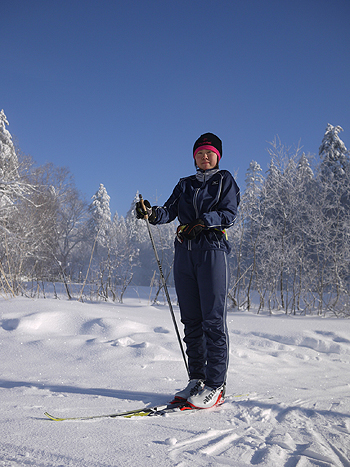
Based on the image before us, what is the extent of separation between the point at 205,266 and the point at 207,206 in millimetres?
415

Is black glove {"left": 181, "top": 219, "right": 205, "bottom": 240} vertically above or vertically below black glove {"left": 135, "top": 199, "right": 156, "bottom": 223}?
below

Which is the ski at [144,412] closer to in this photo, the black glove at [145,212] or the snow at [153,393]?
the snow at [153,393]

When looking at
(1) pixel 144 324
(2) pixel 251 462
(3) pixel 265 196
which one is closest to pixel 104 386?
(2) pixel 251 462

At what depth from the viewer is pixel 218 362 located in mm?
1896

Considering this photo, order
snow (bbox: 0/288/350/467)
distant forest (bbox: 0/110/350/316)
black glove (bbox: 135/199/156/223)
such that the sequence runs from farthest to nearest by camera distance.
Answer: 1. distant forest (bbox: 0/110/350/316)
2. black glove (bbox: 135/199/156/223)
3. snow (bbox: 0/288/350/467)

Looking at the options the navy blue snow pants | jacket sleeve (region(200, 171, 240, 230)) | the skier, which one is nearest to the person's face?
the skier

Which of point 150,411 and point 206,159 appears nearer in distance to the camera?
point 150,411

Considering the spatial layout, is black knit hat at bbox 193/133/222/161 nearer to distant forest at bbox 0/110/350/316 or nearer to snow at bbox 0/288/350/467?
snow at bbox 0/288/350/467

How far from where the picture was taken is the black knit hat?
2121 mm

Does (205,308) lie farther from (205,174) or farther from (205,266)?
(205,174)

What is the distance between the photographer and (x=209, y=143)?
2.12m

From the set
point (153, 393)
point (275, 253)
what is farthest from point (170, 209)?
point (275, 253)

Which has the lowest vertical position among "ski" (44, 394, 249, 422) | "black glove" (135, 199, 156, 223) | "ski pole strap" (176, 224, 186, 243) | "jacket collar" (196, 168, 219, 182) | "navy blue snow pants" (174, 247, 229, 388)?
"ski" (44, 394, 249, 422)

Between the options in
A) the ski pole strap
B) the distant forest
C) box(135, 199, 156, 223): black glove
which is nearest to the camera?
the ski pole strap
